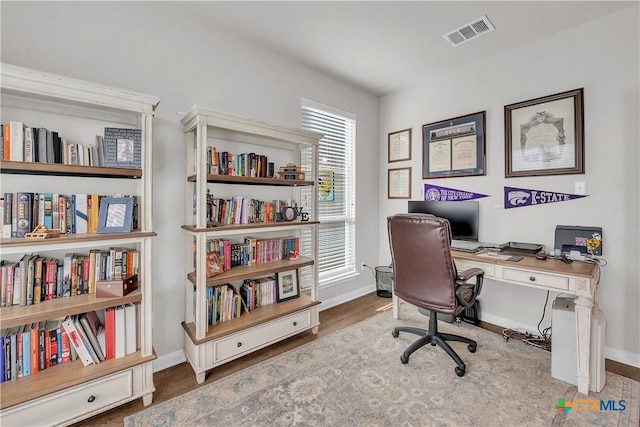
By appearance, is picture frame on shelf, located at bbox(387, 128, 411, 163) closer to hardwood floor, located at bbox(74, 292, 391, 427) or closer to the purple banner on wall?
the purple banner on wall

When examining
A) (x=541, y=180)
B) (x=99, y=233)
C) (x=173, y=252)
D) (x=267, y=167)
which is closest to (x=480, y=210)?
(x=541, y=180)

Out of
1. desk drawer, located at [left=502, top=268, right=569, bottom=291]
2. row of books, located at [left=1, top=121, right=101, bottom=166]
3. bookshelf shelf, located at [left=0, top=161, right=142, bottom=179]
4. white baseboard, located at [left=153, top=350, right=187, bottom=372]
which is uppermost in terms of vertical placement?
row of books, located at [left=1, top=121, right=101, bottom=166]

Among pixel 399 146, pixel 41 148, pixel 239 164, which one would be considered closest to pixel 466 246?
pixel 399 146

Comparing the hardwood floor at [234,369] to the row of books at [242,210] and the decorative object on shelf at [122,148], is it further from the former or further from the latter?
the decorative object on shelf at [122,148]

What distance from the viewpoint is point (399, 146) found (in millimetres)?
3582

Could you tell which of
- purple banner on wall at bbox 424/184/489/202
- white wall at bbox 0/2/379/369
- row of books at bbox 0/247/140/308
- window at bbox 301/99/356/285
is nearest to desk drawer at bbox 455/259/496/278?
purple banner on wall at bbox 424/184/489/202

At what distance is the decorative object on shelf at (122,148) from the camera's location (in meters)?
1.63

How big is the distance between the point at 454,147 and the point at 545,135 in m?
0.80

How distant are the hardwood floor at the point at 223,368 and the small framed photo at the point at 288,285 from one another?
37cm

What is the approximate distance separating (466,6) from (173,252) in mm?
2890

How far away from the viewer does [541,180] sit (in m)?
2.46

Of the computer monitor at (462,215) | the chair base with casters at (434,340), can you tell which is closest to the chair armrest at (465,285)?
the chair base with casters at (434,340)

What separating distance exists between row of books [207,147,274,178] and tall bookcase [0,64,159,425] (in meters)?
Answer: 0.51

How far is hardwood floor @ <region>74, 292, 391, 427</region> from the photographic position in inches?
63.4
